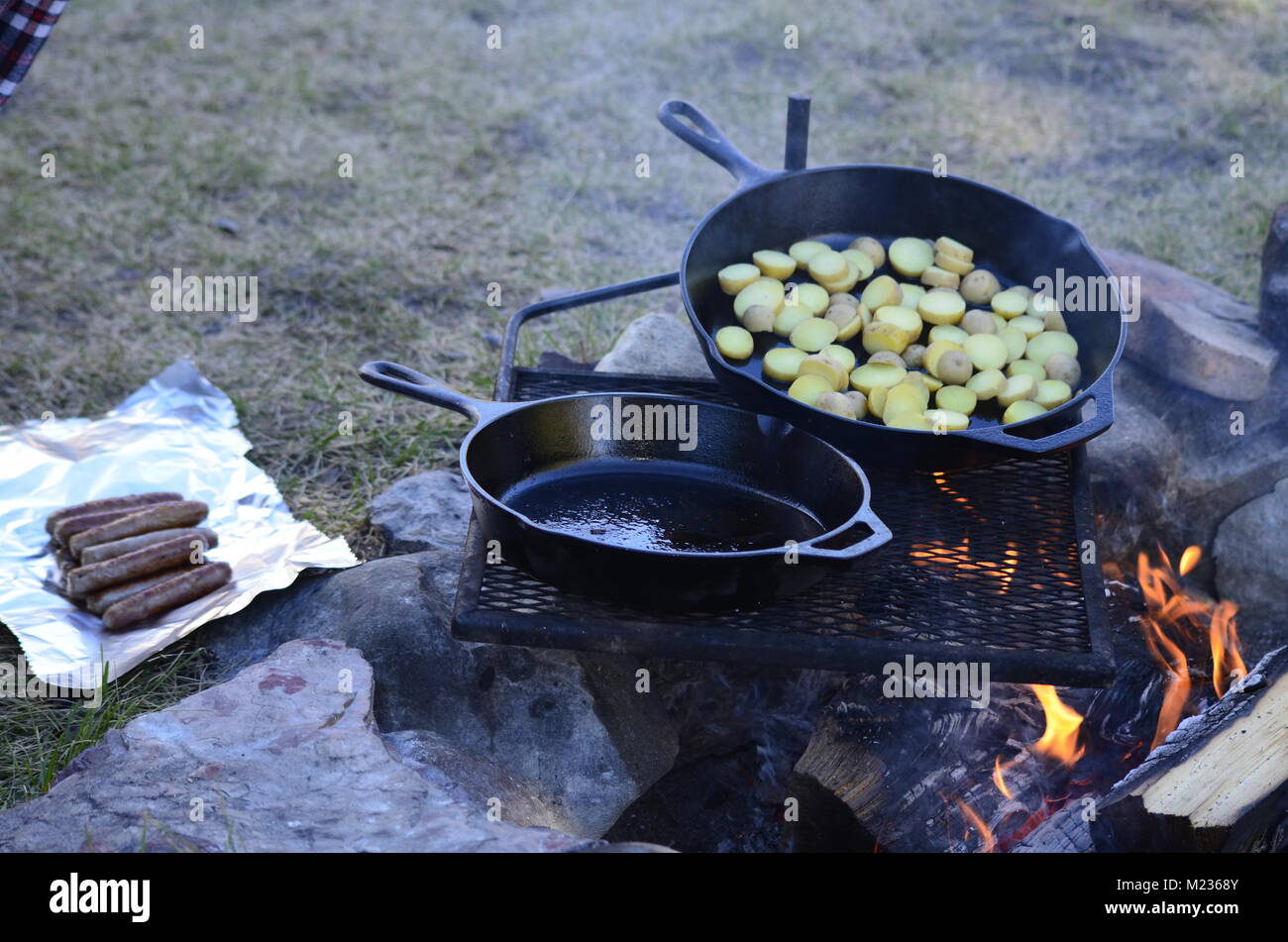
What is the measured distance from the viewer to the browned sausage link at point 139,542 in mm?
2961

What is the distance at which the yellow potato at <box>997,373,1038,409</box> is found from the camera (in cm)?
254

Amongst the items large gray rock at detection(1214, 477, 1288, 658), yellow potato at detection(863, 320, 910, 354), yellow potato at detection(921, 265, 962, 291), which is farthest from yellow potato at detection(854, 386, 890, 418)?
large gray rock at detection(1214, 477, 1288, 658)

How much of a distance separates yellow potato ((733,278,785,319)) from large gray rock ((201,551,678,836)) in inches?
36.4

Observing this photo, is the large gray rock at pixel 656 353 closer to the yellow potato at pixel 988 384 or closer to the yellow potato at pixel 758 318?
the yellow potato at pixel 758 318

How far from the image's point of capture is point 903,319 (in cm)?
275

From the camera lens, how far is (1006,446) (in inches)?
83.7

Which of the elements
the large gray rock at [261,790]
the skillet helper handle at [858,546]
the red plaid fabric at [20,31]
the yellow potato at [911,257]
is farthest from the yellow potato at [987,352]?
the red plaid fabric at [20,31]

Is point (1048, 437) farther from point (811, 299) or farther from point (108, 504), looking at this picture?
point (108, 504)

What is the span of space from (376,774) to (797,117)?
197 cm

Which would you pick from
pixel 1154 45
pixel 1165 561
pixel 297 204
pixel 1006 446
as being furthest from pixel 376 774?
pixel 1154 45

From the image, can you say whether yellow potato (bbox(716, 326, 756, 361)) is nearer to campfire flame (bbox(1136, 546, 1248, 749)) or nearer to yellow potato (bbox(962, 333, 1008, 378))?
yellow potato (bbox(962, 333, 1008, 378))

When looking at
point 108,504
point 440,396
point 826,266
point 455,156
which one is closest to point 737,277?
point 826,266

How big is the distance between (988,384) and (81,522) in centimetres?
244

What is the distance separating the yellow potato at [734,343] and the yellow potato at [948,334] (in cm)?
47
